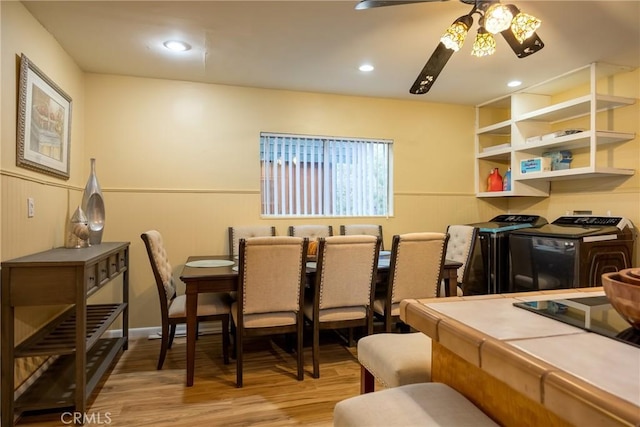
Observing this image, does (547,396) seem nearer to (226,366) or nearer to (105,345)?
(226,366)

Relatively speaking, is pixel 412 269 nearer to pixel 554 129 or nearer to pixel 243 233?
pixel 243 233

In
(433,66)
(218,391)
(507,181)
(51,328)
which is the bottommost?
(218,391)

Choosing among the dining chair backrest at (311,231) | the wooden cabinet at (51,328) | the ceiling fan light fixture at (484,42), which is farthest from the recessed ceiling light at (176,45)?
the ceiling fan light fixture at (484,42)

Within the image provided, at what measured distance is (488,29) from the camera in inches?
72.3

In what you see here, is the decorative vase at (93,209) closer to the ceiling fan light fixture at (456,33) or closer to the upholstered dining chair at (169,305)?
the upholstered dining chair at (169,305)

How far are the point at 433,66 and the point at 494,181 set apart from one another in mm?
2583

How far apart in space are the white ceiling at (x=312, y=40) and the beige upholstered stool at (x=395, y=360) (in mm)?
1897

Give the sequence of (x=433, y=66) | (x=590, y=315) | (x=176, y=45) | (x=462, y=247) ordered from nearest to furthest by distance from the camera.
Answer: (x=590, y=315) < (x=433, y=66) < (x=176, y=45) < (x=462, y=247)

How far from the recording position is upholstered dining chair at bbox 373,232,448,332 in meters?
2.59

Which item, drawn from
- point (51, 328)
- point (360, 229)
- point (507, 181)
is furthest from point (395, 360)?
point (507, 181)

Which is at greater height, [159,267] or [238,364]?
[159,267]

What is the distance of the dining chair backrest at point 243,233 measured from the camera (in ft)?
11.6

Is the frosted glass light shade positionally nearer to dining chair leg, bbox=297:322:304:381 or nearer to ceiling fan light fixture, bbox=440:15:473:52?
ceiling fan light fixture, bbox=440:15:473:52

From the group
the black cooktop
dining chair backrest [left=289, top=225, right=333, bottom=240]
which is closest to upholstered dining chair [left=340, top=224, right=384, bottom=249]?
dining chair backrest [left=289, top=225, right=333, bottom=240]
